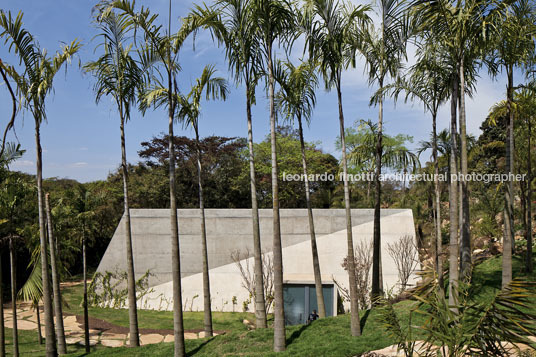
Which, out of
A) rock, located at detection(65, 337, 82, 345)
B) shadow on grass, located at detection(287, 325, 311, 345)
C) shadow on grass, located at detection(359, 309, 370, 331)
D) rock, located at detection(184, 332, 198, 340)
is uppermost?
shadow on grass, located at detection(359, 309, 370, 331)

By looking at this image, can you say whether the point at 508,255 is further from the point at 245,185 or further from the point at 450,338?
the point at 245,185

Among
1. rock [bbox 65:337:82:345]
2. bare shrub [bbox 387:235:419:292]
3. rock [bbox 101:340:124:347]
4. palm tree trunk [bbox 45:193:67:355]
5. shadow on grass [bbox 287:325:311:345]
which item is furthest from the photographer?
bare shrub [bbox 387:235:419:292]

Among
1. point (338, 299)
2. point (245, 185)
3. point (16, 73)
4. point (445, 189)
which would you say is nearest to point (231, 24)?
point (16, 73)

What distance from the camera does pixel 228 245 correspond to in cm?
1778

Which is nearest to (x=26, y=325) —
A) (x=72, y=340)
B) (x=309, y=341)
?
(x=72, y=340)

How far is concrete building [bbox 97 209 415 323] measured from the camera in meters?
16.9

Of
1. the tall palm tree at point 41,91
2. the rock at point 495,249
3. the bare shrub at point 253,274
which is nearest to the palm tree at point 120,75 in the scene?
the tall palm tree at point 41,91

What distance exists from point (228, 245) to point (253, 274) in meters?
1.97

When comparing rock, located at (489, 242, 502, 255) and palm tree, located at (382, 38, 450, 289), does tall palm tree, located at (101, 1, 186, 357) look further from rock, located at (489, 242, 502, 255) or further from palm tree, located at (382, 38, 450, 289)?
rock, located at (489, 242, 502, 255)

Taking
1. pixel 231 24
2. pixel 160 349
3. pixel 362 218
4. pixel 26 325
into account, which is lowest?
pixel 26 325

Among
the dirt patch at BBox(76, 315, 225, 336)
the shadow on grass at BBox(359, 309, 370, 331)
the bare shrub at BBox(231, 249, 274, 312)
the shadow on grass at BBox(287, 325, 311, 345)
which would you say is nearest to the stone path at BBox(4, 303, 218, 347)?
the dirt patch at BBox(76, 315, 225, 336)

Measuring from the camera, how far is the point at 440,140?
14148mm

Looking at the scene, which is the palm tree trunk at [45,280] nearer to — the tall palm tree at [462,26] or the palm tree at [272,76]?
the palm tree at [272,76]

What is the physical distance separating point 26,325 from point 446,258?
1805 centimetres
